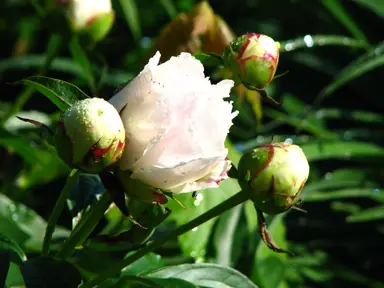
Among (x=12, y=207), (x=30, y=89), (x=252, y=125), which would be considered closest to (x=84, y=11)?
(x=30, y=89)

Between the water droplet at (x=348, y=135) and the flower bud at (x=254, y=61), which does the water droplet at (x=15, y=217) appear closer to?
the flower bud at (x=254, y=61)

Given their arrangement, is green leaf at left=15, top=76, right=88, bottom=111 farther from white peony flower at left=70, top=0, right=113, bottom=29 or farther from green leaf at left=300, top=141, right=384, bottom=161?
green leaf at left=300, top=141, right=384, bottom=161

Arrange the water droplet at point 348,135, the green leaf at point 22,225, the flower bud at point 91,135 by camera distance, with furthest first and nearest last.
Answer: the water droplet at point 348,135, the green leaf at point 22,225, the flower bud at point 91,135

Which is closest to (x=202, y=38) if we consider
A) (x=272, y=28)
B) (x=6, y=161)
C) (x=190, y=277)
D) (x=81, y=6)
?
(x=81, y=6)

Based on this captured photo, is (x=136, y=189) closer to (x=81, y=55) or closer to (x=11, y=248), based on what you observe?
(x=11, y=248)

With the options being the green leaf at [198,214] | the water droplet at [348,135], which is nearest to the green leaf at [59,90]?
the green leaf at [198,214]

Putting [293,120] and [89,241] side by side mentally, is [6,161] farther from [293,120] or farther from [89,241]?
[89,241]

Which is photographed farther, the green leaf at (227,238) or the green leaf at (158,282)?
the green leaf at (227,238)
